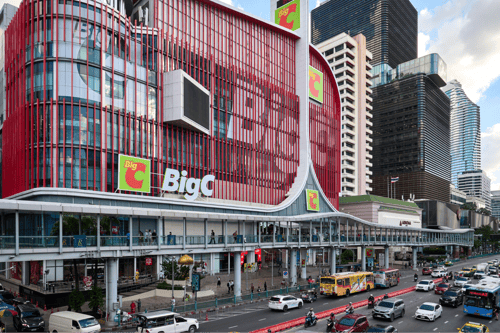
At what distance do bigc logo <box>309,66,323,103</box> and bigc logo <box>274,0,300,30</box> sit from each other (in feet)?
36.3

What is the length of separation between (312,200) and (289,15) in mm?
45308

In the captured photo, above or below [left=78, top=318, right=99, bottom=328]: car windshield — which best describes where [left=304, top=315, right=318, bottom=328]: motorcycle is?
Result: below

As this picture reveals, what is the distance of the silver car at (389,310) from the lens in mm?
38341

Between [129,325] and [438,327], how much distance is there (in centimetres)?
2713

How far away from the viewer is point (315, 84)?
4072 inches

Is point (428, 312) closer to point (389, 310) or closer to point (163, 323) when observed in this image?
point (389, 310)

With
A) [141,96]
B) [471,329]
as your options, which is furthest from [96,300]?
[141,96]

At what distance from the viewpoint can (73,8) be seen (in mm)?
55562

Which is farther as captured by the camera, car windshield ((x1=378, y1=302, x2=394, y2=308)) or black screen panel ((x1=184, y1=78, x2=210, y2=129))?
black screen panel ((x1=184, y1=78, x2=210, y2=129))

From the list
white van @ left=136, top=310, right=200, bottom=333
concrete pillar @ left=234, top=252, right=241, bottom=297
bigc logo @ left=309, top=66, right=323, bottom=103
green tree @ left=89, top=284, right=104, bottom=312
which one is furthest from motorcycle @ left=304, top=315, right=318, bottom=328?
bigc logo @ left=309, top=66, right=323, bottom=103

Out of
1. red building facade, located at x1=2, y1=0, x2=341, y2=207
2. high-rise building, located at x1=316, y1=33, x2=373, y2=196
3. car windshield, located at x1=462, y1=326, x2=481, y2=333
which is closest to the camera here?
car windshield, located at x1=462, y1=326, x2=481, y2=333

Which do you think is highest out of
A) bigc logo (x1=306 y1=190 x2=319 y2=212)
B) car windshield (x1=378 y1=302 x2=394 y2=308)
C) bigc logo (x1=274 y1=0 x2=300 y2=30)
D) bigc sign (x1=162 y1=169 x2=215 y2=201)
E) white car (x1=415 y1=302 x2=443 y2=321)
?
bigc logo (x1=274 y1=0 x2=300 y2=30)

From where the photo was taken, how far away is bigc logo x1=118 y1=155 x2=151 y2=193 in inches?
2267

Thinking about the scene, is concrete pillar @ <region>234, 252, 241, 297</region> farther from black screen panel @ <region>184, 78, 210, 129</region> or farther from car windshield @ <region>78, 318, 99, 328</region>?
black screen panel @ <region>184, 78, 210, 129</region>
